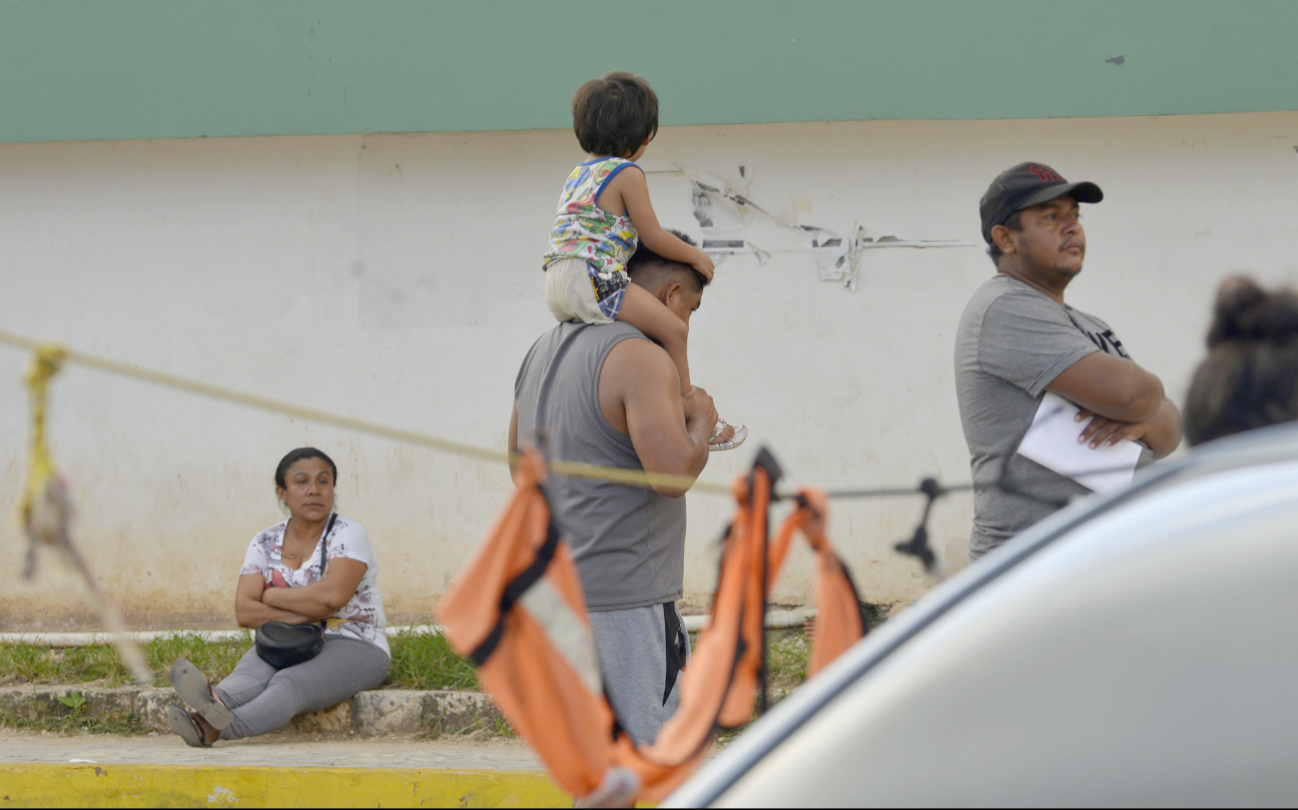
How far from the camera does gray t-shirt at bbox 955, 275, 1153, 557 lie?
2.44 m

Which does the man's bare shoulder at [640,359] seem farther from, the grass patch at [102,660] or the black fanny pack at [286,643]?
the grass patch at [102,660]

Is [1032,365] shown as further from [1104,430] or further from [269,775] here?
[269,775]

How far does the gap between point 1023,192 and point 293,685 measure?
3.49 metres

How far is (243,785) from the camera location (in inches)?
159

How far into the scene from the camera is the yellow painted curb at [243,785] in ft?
12.8

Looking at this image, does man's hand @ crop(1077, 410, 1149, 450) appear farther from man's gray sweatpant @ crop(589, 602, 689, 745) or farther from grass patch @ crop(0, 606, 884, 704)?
grass patch @ crop(0, 606, 884, 704)

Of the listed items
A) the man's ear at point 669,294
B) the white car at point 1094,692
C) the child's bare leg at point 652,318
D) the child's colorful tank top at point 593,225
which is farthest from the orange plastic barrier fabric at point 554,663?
the child's colorful tank top at point 593,225

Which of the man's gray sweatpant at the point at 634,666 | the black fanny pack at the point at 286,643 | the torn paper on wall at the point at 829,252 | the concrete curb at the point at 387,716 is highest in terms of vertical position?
the torn paper on wall at the point at 829,252

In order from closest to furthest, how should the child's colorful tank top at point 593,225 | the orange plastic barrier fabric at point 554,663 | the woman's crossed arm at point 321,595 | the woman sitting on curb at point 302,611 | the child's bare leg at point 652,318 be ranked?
1. the orange plastic barrier fabric at point 554,663
2. the child's bare leg at point 652,318
3. the child's colorful tank top at point 593,225
4. the woman sitting on curb at point 302,611
5. the woman's crossed arm at point 321,595

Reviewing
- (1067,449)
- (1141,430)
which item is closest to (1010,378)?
(1067,449)

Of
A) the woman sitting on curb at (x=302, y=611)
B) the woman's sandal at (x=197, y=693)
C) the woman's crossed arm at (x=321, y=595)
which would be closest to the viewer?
the woman's sandal at (x=197, y=693)

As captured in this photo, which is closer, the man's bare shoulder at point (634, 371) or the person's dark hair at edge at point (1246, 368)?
the person's dark hair at edge at point (1246, 368)

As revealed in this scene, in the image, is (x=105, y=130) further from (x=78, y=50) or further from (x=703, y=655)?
(x=703, y=655)

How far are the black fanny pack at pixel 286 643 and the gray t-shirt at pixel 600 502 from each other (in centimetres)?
254
